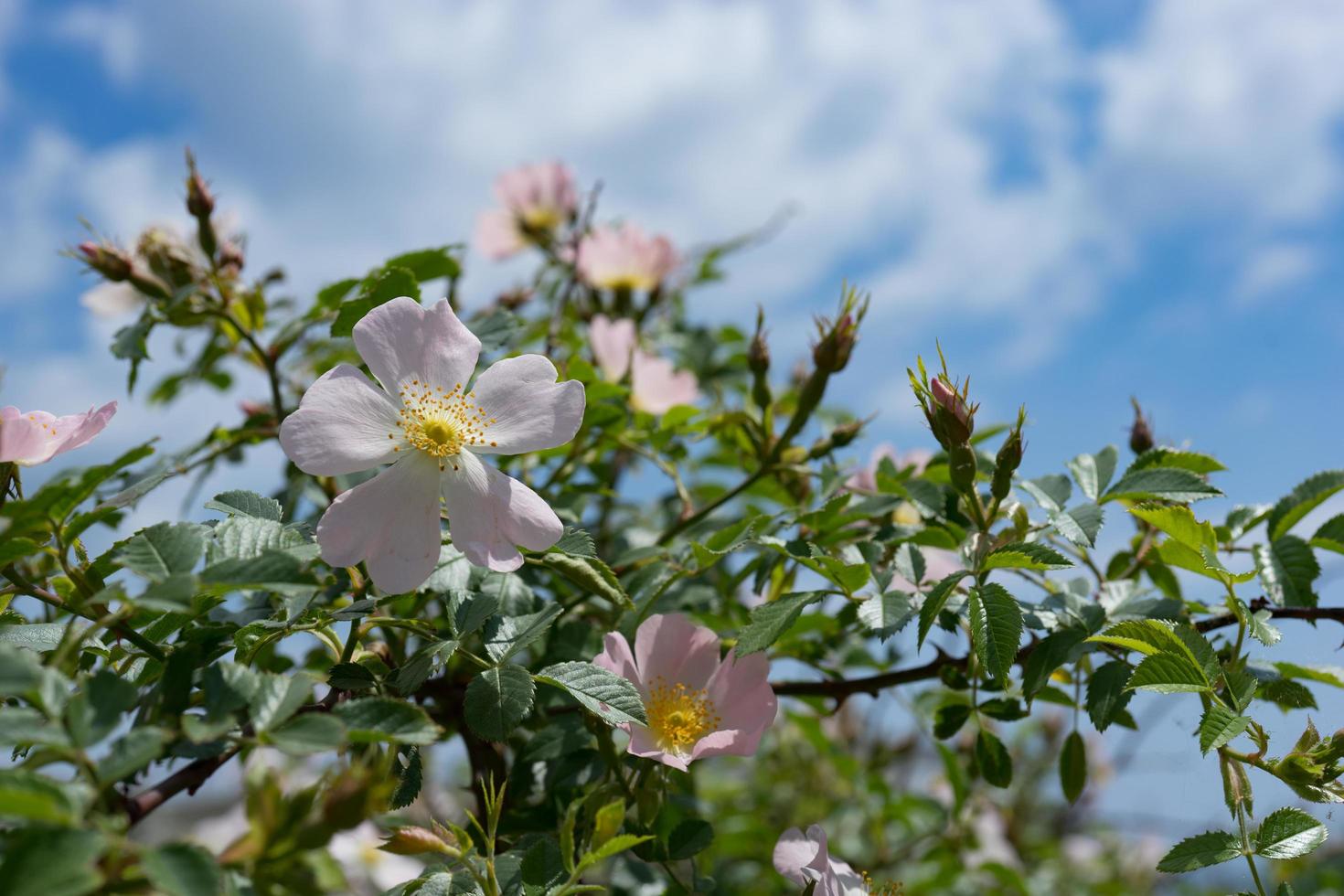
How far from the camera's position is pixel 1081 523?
1090 millimetres

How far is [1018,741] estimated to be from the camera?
347 centimetres

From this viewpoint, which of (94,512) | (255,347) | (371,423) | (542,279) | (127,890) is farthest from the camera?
(542,279)

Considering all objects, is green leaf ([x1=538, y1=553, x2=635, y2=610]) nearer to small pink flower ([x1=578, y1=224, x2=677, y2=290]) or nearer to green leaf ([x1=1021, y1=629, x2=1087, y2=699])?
green leaf ([x1=1021, y1=629, x2=1087, y2=699])

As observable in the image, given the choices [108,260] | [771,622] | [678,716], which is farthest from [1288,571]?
[108,260]

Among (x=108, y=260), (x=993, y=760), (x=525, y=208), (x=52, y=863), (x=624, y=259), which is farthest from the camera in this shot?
(x=525, y=208)

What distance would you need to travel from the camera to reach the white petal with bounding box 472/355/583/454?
98 cm

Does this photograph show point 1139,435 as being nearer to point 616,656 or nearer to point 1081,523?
point 1081,523

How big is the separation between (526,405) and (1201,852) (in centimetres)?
76

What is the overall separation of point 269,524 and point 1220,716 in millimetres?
857

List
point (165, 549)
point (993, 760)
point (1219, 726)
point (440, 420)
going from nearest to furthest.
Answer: point (165, 549) → point (1219, 726) → point (440, 420) → point (993, 760)

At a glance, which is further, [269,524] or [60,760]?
[269,524]

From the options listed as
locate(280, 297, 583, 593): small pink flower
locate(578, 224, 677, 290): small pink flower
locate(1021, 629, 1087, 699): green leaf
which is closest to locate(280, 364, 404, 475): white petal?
locate(280, 297, 583, 593): small pink flower

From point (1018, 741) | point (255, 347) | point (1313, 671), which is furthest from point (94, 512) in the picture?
point (1018, 741)

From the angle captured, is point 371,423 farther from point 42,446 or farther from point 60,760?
point 60,760
